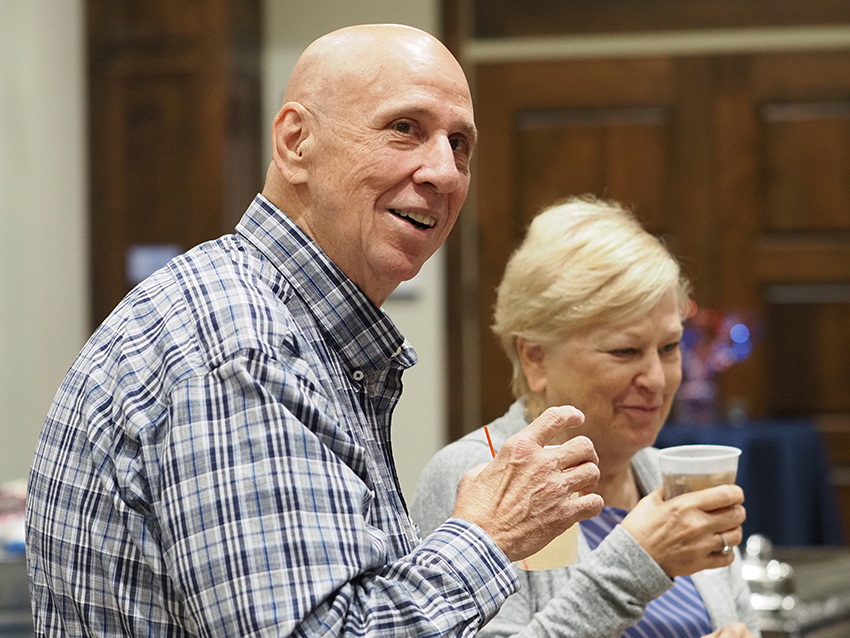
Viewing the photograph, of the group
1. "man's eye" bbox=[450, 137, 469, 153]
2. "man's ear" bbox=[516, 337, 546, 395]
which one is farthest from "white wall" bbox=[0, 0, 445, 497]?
"man's eye" bbox=[450, 137, 469, 153]

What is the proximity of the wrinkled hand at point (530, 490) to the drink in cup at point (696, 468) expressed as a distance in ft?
1.14

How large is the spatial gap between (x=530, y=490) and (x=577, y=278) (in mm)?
618

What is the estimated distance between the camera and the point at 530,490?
0.97m

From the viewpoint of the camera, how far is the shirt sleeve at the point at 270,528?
32.0 inches

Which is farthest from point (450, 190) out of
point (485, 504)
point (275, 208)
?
point (485, 504)

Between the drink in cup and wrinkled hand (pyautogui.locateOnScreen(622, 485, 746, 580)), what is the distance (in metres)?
0.01

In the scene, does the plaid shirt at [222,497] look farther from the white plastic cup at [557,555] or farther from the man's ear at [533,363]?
the man's ear at [533,363]

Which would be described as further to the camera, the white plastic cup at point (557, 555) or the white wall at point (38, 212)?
the white wall at point (38, 212)

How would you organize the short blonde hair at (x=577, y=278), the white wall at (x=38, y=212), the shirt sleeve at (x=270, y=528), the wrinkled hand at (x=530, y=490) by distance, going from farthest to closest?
the white wall at (x=38, y=212), the short blonde hair at (x=577, y=278), the wrinkled hand at (x=530, y=490), the shirt sleeve at (x=270, y=528)

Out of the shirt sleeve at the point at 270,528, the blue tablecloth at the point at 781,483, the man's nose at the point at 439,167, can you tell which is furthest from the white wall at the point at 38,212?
the shirt sleeve at the point at 270,528

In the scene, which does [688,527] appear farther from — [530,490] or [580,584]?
[530,490]

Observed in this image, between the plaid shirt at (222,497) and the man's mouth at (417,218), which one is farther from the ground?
the man's mouth at (417,218)

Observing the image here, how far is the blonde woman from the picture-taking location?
1405 millimetres

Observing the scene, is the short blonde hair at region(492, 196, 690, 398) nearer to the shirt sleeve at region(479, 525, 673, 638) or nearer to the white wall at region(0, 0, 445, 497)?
the shirt sleeve at region(479, 525, 673, 638)
